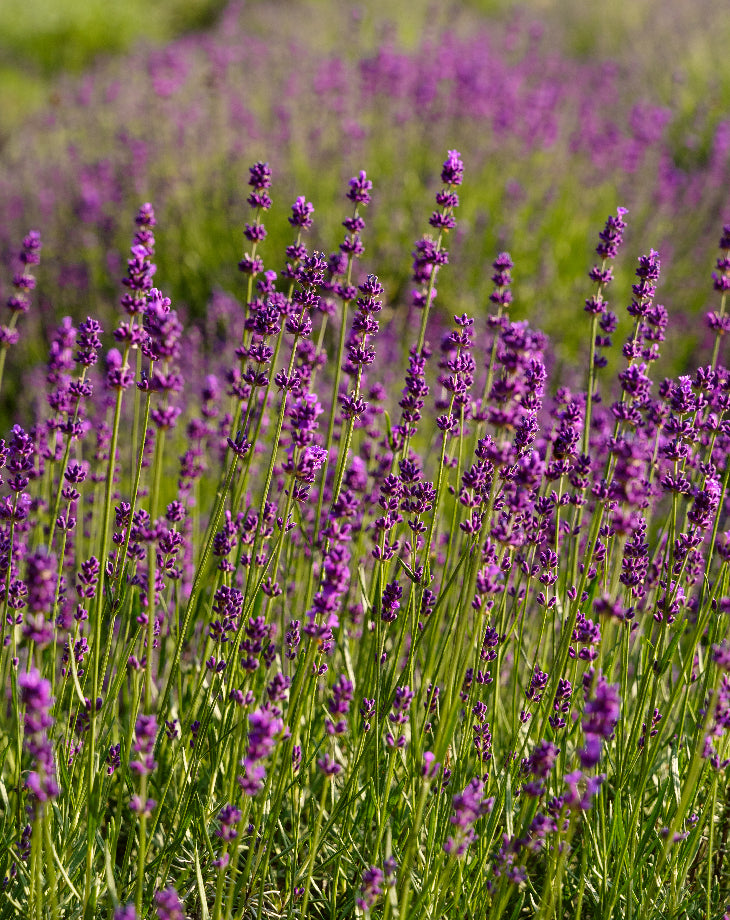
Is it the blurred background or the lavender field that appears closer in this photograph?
the lavender field

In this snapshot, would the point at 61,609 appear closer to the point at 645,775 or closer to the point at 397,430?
the point at 397,430

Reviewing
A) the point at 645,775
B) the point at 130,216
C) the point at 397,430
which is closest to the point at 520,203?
the point at 130,216

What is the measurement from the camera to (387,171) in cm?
766

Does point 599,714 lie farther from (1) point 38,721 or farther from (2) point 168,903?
(1) point 38,721

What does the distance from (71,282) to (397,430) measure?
496 centimetres

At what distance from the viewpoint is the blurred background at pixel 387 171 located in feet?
22.5

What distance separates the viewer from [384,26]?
27.2ft

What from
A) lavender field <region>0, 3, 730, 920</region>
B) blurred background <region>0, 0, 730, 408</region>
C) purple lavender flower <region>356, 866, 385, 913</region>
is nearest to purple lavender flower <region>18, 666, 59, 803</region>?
lavender field <region>0, 3, 730, 920</region>

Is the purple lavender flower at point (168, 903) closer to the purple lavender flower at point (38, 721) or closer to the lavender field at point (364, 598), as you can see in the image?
the lavender field at point (364, 598)

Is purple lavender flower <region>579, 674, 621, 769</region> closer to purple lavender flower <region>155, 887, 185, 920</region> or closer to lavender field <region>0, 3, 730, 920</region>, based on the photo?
lavender field <region>0, 3, 730, 920</region>

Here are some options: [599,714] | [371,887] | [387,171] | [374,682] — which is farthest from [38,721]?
[387,171]

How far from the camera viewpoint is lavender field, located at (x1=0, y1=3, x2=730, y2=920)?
1.83m

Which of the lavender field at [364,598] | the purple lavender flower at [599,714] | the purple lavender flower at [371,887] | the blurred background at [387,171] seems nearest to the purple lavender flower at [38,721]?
the lavender field at [364,598]

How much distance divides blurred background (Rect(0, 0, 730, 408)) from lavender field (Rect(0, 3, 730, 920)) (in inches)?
4.1
